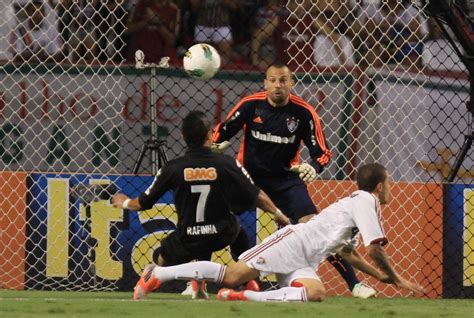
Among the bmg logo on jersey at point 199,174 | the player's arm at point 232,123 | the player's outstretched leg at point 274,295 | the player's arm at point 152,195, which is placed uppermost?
the player's arm at point 232,123

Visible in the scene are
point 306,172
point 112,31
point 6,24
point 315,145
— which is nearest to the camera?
point 306,172

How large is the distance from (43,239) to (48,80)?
1.37 meters

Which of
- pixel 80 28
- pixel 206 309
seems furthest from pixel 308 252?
pixel 80 28

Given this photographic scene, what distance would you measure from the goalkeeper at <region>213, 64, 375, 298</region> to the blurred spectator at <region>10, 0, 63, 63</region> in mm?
2051

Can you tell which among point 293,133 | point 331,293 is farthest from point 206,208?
point 331,293

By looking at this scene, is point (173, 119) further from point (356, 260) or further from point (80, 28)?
point (356, 260)

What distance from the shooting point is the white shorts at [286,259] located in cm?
918

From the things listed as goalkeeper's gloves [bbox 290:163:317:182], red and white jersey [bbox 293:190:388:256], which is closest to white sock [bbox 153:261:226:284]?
red and white jersey [bbox 293:190:388:256]

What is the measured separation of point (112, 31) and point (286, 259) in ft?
12.9

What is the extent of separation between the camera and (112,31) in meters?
12.4

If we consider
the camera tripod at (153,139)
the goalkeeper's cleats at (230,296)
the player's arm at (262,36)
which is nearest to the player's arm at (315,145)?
the camera tripod at (153,139)

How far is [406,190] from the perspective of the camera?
11727mm

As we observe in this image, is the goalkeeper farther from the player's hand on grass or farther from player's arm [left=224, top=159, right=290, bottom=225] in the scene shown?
player's arm [left=224, top=159, right=290, bottom=225]

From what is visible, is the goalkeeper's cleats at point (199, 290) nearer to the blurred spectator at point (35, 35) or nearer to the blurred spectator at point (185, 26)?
the blurred spectator at point (35, 35)
